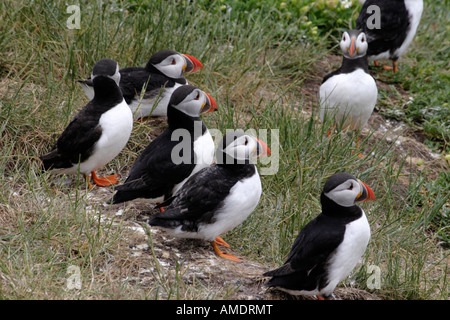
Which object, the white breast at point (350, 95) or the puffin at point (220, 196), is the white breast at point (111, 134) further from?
the white breast at point (350, 95)

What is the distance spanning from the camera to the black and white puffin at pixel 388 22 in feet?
23.2

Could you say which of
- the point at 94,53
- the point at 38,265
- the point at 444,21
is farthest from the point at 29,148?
the point at 444,21

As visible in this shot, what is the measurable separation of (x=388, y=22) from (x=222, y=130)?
8.69 ft

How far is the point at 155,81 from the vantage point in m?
5.57

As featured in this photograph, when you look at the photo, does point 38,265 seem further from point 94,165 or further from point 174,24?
point 174,24

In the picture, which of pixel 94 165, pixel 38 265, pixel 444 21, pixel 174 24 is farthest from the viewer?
pixel 444 21

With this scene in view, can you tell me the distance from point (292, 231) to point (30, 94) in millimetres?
2459

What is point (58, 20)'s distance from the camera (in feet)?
20.1

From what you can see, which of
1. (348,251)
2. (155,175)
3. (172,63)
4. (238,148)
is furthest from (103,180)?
(348,251)

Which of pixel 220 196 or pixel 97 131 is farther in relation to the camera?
pixel 97 131

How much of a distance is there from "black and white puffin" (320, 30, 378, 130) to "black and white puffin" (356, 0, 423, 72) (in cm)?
111

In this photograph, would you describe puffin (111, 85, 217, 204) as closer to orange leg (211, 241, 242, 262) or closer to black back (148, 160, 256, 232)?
black back (148, 160, 256, 232)

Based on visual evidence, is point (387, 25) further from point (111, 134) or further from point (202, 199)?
point (202, 199)

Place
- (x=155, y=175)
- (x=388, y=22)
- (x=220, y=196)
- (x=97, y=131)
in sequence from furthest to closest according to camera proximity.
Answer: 1. (x=388, y=22)
2. (x=97, y=131)
3. (x=155, y=175)
4. (x=220, y=196)
